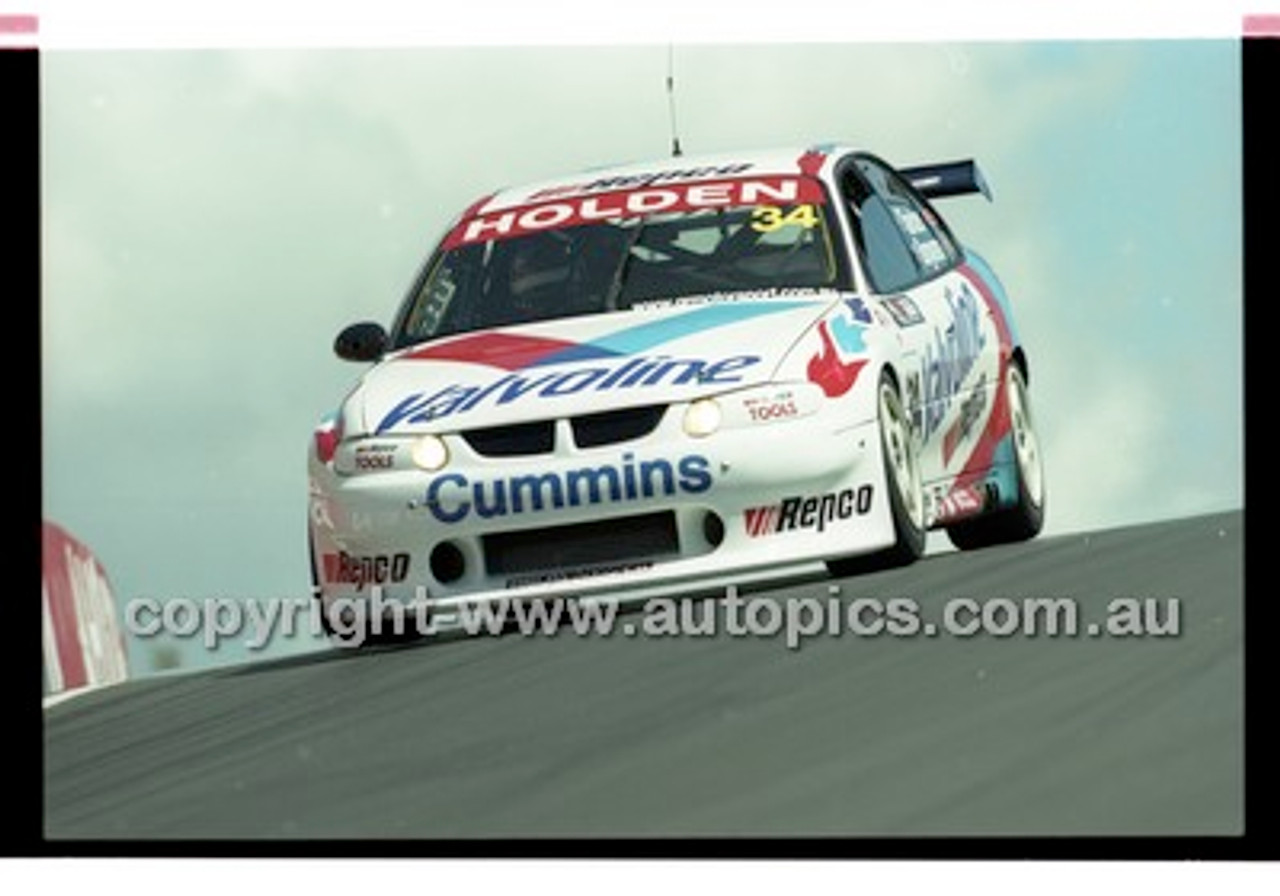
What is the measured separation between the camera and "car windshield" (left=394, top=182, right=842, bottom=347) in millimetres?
11508

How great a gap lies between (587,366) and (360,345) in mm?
1067

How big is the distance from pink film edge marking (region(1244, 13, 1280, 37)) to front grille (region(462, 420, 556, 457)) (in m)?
2.25

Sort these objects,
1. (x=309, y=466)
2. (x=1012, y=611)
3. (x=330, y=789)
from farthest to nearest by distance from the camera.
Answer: (x=309, y=466)
(x=1012, y=611)
(x=330, y=789)

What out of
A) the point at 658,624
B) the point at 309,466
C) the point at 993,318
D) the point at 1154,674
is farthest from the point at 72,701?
the point at 1154,674

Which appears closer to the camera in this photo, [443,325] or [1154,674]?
[1154,674]

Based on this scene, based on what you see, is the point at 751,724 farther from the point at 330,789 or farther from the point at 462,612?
the point at 462,612

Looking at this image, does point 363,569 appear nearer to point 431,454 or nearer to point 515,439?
point 431,454

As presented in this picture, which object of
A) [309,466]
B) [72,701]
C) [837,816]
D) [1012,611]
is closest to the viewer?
[837,816]

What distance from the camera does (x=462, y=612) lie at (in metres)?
10.7

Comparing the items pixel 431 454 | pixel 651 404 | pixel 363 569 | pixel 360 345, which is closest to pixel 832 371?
pixel 651 404

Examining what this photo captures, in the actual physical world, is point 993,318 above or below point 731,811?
above

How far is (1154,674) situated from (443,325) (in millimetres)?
3293

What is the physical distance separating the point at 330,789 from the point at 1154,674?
6.79ft

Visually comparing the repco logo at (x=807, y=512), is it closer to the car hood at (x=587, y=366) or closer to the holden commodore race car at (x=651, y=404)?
the holden commodore race car at (x=651, y=404)
